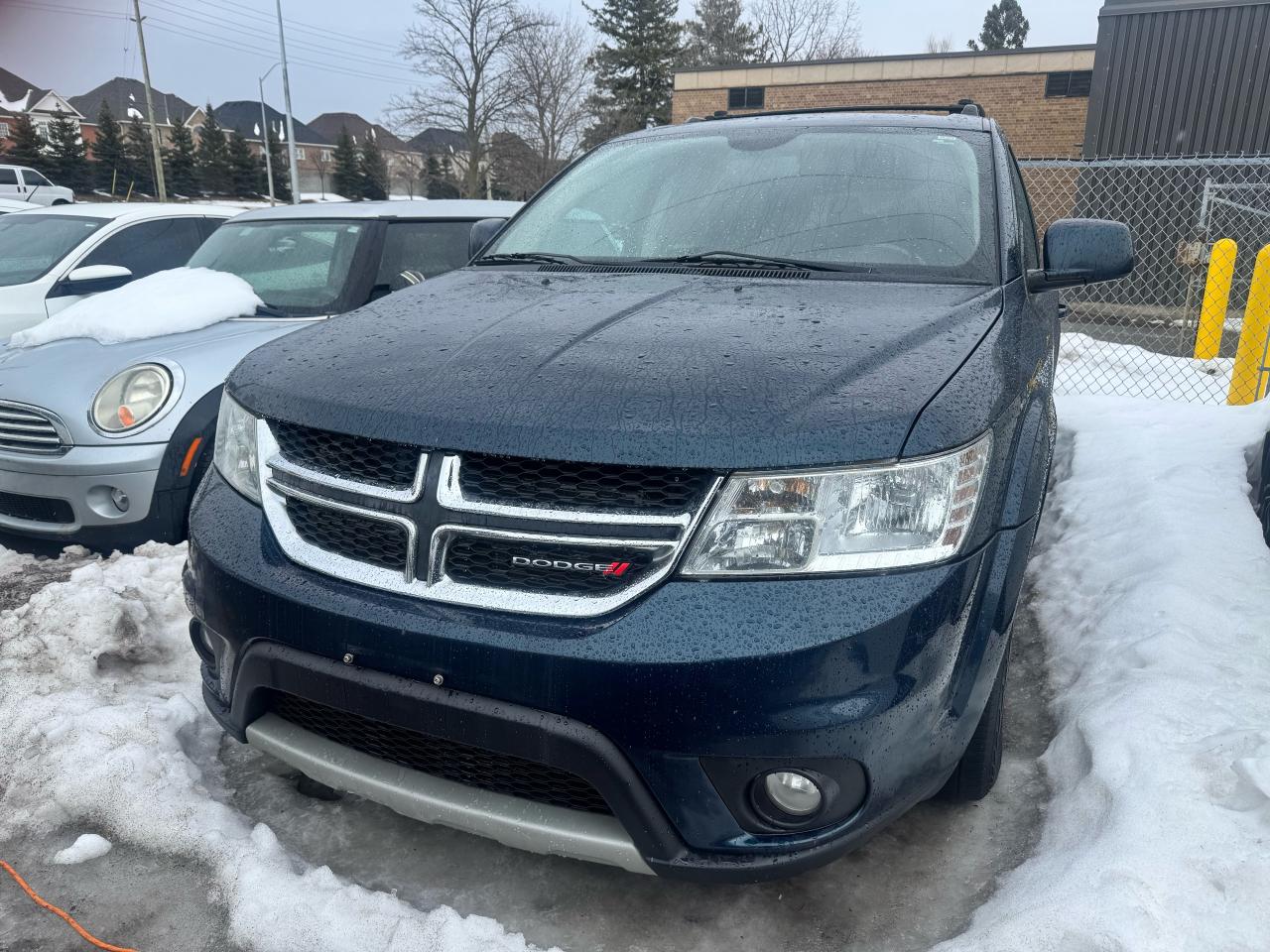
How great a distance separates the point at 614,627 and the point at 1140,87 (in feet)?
57.2

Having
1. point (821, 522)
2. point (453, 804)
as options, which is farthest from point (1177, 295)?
point (453, 804)

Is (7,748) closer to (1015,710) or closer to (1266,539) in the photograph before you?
(1015,710)

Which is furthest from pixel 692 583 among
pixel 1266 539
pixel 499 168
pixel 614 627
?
pixel 499 168

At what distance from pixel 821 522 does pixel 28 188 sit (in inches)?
1134

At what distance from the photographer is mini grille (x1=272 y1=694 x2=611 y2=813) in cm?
181

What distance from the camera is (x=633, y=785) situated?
5.50 ft

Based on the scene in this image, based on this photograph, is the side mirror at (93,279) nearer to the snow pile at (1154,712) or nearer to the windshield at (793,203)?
the windshield at (793,203)

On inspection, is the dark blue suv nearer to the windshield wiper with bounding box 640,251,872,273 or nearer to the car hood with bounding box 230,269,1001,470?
the car hood with bounding box 230,269,1001,470

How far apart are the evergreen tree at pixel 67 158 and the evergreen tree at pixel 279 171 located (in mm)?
8594

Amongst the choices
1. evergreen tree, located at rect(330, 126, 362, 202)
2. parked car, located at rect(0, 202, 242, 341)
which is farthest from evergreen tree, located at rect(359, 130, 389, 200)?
parked car, located at rect(0, 202, 242, 341)

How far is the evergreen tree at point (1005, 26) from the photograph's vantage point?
62.5 meters

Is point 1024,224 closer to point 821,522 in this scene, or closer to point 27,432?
point 821,522

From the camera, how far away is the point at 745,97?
90.2ft

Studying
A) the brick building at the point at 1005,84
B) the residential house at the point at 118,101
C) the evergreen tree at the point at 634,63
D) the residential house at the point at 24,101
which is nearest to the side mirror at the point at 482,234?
the brick building at the point at 1005,84
